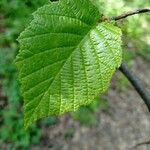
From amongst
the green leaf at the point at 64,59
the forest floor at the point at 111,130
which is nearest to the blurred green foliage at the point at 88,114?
the forest floor at the point at 111,130

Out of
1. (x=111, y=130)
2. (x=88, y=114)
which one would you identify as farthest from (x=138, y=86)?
(x=111, y=130)

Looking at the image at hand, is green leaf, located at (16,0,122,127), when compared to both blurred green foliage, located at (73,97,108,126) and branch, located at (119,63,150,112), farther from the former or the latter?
blurred green foliage, located at (73,97,108,126)

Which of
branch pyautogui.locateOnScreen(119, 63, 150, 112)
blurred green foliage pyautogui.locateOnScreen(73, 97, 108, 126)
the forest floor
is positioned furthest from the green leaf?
blurred green foliage pyautogui.locateOnScreen(73, 97, 108, 126)

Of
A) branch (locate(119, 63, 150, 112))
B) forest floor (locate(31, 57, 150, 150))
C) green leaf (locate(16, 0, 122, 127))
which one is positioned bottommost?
forest floor (locate(31, 57, 150, 150))

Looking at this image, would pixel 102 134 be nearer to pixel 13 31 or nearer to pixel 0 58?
pixel 13 31

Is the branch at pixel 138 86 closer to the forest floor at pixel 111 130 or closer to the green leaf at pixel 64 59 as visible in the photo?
the green leaf at pixel 64 59

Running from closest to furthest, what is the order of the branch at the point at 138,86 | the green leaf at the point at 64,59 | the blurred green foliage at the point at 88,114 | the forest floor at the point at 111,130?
the green leaf at the point at 64,59 → the branch at the point at 138,86 → the forest floor at the point at 111,130 → the blurred green foliage at the point at 88,114
